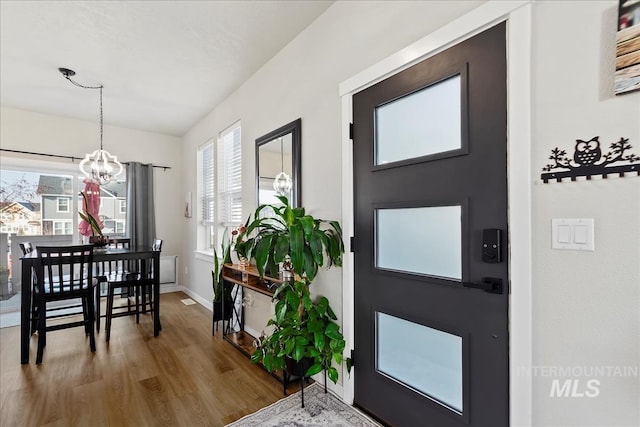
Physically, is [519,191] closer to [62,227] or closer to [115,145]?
[115,145]

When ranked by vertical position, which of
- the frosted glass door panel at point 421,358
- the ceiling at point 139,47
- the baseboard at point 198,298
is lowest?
the baseboard at point 198,298

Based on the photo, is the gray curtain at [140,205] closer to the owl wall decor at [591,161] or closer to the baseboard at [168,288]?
the baseboard at [168,288]

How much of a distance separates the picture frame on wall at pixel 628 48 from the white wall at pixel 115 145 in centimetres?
546

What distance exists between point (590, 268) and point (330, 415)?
1584 mm

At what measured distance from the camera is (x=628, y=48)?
37.8 inches

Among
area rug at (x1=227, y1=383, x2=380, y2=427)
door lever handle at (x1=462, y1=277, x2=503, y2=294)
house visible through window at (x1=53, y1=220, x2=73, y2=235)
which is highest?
house visible through window at (x1=53, y1=220, x2=73, y2=235)

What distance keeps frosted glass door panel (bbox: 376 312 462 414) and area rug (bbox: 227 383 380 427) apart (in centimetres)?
34

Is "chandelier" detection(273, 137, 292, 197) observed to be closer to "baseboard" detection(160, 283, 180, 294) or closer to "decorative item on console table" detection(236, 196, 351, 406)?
"decorative item on console table" detection(236, 196, 351, 406)

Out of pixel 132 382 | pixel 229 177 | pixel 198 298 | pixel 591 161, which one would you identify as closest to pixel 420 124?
pixel 591 161

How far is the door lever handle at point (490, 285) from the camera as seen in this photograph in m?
1.26

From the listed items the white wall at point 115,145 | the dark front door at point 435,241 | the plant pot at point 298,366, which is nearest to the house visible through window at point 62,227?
the white wall at point 115,145

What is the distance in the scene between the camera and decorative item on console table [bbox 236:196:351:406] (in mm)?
1833

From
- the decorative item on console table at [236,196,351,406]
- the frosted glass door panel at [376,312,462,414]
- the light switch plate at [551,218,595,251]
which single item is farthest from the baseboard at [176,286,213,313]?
the light switch plate at [551,218,595,251]

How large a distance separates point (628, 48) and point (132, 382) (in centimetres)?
324
